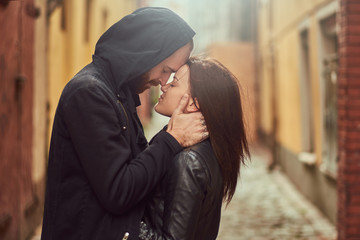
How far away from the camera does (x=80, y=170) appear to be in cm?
225

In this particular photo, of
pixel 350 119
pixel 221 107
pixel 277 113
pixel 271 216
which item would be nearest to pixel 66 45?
pixel 271 216

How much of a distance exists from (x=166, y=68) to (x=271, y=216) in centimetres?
628

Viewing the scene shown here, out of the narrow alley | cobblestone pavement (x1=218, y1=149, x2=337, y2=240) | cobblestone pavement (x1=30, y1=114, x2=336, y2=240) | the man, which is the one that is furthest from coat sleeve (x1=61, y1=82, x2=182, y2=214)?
the narrow alley

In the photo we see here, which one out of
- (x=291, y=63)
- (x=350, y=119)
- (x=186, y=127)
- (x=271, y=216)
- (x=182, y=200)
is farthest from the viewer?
(x=291, y=63)

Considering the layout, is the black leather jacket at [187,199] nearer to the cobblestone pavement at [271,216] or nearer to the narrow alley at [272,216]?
the cobblestone pavement at [271,216]

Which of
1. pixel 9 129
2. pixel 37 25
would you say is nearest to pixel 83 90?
pixel 9 129

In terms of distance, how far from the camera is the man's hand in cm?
240

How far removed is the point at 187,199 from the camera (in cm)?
230

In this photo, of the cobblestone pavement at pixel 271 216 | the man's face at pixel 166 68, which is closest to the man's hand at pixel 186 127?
the man's face at pixel 166 68

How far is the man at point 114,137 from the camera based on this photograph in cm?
217

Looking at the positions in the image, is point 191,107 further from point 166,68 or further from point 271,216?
point 271,216

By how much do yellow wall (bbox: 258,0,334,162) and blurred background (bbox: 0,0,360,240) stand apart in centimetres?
2

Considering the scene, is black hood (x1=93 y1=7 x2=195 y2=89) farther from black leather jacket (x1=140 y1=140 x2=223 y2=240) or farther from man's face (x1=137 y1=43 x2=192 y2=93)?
black leather jacket (x1=140 y1=140 x2=223 y2=240)

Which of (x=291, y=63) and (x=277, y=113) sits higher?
(x=291, y=63)
